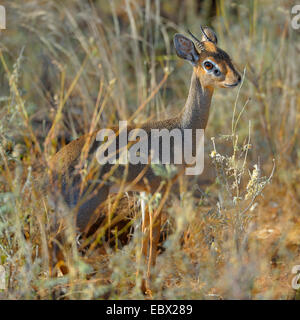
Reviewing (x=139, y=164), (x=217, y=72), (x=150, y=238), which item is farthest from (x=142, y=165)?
(x=217, y=72)

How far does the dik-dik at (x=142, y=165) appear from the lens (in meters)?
3.36

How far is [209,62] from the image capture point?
3.82 m

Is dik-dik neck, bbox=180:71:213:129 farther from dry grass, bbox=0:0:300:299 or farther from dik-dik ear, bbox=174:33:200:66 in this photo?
dry grass, bbox=0:0:300:299

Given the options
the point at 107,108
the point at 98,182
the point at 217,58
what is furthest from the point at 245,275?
the point at 107,108

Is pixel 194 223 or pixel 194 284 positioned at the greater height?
pixel 194 223

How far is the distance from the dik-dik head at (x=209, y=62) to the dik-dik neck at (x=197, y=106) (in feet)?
0.19

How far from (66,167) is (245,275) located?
1.43m

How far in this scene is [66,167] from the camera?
3.50 meters

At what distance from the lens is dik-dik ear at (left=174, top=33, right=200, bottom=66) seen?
3934 millimetres

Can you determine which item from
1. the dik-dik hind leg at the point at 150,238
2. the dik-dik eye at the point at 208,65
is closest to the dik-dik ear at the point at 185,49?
the dik-dik eye at the point at 208,65

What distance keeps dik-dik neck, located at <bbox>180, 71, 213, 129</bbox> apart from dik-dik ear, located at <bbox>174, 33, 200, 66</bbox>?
14 centimetres

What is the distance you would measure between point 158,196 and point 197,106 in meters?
1.42

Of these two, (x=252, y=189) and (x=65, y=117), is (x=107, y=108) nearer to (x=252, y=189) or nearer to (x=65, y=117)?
(x=65, y=117)

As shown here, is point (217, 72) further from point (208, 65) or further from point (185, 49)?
point (185, 49)
